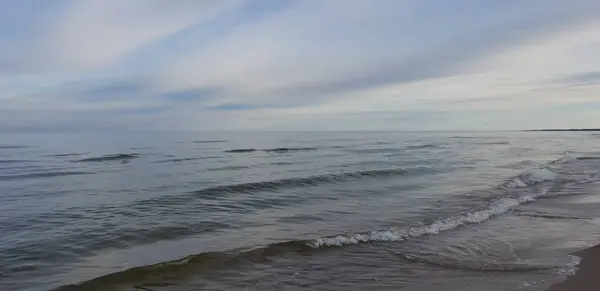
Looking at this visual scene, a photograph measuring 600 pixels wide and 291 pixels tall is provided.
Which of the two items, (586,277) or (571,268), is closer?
(586,277)

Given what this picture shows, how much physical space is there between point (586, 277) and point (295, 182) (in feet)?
43.6

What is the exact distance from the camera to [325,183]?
741 inches

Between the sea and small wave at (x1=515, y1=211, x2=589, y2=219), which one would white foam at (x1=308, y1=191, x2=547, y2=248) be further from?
small wave at (x1=515, y1=211, x2=589, y2=219)

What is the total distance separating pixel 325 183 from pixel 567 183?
9627mm

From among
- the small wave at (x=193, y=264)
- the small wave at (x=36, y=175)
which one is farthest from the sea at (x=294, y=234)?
the small wave at (x=36, y=175)

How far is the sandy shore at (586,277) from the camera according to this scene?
19.5 feet

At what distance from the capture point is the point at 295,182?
62.3ft

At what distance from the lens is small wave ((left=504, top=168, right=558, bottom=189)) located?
17547 millimetres

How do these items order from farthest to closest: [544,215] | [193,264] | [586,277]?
[544,215] < [193,264] < [586,277]

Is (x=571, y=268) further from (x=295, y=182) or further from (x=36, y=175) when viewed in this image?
(x=36, y=175)

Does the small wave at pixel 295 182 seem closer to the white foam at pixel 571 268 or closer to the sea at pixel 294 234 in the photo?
the sea at pixel 294 234

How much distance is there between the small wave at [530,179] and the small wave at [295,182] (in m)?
5.46

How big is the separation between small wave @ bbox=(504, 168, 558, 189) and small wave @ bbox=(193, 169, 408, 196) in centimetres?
546

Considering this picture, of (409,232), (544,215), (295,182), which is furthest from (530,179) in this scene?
(409,232)
